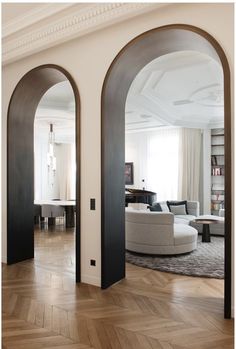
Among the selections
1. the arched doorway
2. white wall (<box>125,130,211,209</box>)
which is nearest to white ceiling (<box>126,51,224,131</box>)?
white wall (<box>125,130,211,209</box>)

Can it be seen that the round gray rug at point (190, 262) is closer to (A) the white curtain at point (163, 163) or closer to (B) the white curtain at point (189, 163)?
(B) the white curtain at point (189, 163)

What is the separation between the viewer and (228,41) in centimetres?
294

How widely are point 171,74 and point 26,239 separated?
3.94 meters

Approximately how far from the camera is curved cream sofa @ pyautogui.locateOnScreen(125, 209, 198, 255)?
5.35 m

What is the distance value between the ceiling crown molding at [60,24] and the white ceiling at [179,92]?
1.54m

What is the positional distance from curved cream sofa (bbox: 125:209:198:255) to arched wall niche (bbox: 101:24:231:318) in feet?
4.31

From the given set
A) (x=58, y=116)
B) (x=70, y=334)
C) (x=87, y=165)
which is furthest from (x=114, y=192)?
(x=58, y=116)

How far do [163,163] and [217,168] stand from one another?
1.80 metres

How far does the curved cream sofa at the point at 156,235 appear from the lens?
5348 mm

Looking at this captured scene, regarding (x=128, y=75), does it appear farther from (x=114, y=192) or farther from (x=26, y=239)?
(x=26, y=239)

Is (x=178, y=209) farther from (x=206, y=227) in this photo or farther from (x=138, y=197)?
(x=206, y=227)

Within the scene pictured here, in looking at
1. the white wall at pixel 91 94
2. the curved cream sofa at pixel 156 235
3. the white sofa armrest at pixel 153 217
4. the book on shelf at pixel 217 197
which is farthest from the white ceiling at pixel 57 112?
the book on shelf at pixel 217 197

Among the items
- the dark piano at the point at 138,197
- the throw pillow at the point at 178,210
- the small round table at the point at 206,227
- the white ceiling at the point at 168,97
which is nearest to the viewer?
the white ceiling at the point at 168,97

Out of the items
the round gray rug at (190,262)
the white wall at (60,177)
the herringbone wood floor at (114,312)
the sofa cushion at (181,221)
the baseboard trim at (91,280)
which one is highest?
the white wall at (60,177)
